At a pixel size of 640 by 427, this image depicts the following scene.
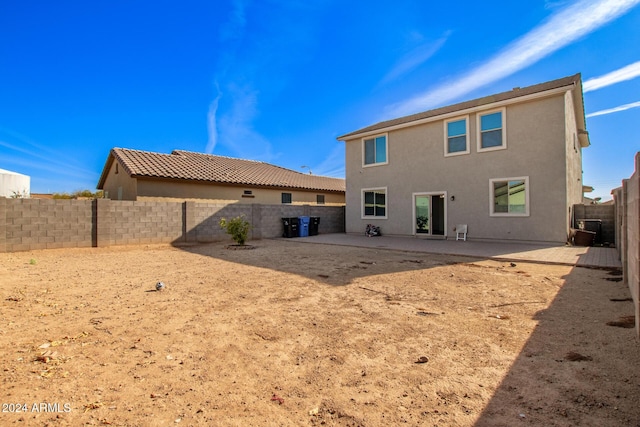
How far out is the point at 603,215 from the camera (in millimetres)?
11984

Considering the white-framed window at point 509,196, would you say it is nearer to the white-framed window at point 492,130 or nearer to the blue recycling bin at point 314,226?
the white-framed window at point 492,130

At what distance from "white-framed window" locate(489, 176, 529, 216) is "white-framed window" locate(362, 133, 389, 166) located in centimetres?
528

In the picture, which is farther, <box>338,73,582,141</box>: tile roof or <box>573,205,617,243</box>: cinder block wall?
<box>573,205,617,243</box>: cinder block wall

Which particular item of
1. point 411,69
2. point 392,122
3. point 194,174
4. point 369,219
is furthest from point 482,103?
point 194,174

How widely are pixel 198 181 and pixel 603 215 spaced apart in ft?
61.4

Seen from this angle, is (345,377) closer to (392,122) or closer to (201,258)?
(201,258)

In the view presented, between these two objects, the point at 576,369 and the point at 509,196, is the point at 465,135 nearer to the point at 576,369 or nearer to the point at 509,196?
the point at 509,196

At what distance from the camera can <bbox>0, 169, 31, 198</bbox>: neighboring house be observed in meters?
Result: 20.5

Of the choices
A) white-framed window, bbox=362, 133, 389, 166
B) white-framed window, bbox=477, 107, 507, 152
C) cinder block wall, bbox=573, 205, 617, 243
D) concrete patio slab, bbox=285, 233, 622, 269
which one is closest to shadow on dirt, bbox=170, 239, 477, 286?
concrete patio slab, bbox=285, 233, 622, 269

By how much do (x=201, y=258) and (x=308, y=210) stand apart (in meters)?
8.85

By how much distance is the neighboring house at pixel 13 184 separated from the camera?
20484 mm

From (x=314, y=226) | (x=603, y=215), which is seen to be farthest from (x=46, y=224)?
(x=603, y=215)

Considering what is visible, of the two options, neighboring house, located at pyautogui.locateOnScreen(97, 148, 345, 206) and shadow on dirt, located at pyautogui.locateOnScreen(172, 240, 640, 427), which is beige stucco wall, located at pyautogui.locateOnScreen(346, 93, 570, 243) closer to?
neighboring house, located at pyautogui.locateOnScreen(97, 148, 345, 206)

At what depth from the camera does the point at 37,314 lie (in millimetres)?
3850
